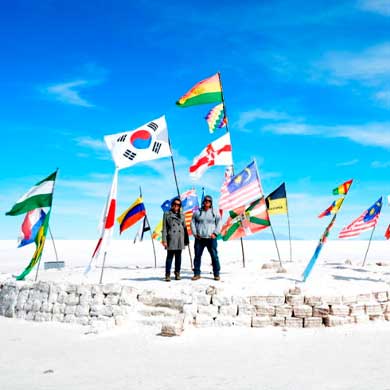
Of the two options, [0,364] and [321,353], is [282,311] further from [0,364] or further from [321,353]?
[0,364]

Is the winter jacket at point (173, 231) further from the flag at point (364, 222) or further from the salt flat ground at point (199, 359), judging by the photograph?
the flag at point (364, 222)

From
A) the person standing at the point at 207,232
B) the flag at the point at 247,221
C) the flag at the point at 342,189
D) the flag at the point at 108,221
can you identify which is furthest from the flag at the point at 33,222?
the flag at the point at 342,189

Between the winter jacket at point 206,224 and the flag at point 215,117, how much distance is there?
11.2 feet

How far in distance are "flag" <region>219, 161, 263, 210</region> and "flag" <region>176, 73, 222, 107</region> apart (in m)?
2.30

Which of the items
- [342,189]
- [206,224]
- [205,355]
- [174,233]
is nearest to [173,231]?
[174,233]

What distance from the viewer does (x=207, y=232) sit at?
1105 centimetres

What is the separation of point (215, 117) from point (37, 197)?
5.39m

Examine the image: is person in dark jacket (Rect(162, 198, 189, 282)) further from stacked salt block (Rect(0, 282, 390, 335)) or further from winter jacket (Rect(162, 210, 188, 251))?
stacked salt block (Rect(0, 282, 390, 335))

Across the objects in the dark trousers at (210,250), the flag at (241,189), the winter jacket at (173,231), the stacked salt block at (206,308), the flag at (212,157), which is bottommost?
the stacked salt block at (206,308)

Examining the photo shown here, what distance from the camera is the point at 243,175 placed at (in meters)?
12.8

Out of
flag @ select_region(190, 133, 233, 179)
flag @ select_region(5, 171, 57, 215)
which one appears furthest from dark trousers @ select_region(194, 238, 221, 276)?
flag @ select_region(5, 171, 57, 215)

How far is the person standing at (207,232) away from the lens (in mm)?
11055

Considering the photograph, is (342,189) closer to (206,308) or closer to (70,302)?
(206,308)

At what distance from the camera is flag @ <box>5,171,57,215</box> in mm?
12453
